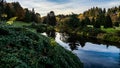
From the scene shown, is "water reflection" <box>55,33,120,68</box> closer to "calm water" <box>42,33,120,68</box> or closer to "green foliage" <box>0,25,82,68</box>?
"calm water" <box>42,33,120,68</box>

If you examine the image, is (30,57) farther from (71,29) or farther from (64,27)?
Answer: (64,27)

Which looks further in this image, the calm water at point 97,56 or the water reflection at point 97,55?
the water reflection at point 97,55

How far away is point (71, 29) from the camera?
114 meters

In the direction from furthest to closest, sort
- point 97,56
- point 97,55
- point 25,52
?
point 97,55 < point 97,56 < point 25,52

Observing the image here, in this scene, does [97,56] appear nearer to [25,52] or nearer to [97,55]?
[97,55]

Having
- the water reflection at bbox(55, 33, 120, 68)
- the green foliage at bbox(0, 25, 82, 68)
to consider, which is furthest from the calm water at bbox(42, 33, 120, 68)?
the green foliage at bbox(0, 25, 82, 68)

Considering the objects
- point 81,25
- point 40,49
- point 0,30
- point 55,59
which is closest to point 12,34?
point 0,30

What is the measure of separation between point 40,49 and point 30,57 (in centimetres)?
259

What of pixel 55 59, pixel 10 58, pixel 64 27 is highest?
pixel 10 58

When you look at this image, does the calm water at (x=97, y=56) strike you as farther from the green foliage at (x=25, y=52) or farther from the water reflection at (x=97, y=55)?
the green foliage at (x=25, y=52)

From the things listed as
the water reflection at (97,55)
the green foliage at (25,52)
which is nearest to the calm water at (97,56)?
the water reflection at (97,55)

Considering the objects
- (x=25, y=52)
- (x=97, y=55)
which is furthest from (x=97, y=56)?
(x=25, y=52)

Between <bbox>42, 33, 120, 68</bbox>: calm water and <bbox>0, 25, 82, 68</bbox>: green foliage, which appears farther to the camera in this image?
<bbox>42, 33, 120, 68</bbox>: calm water

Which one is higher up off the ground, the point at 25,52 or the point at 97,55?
the point at 25,52
